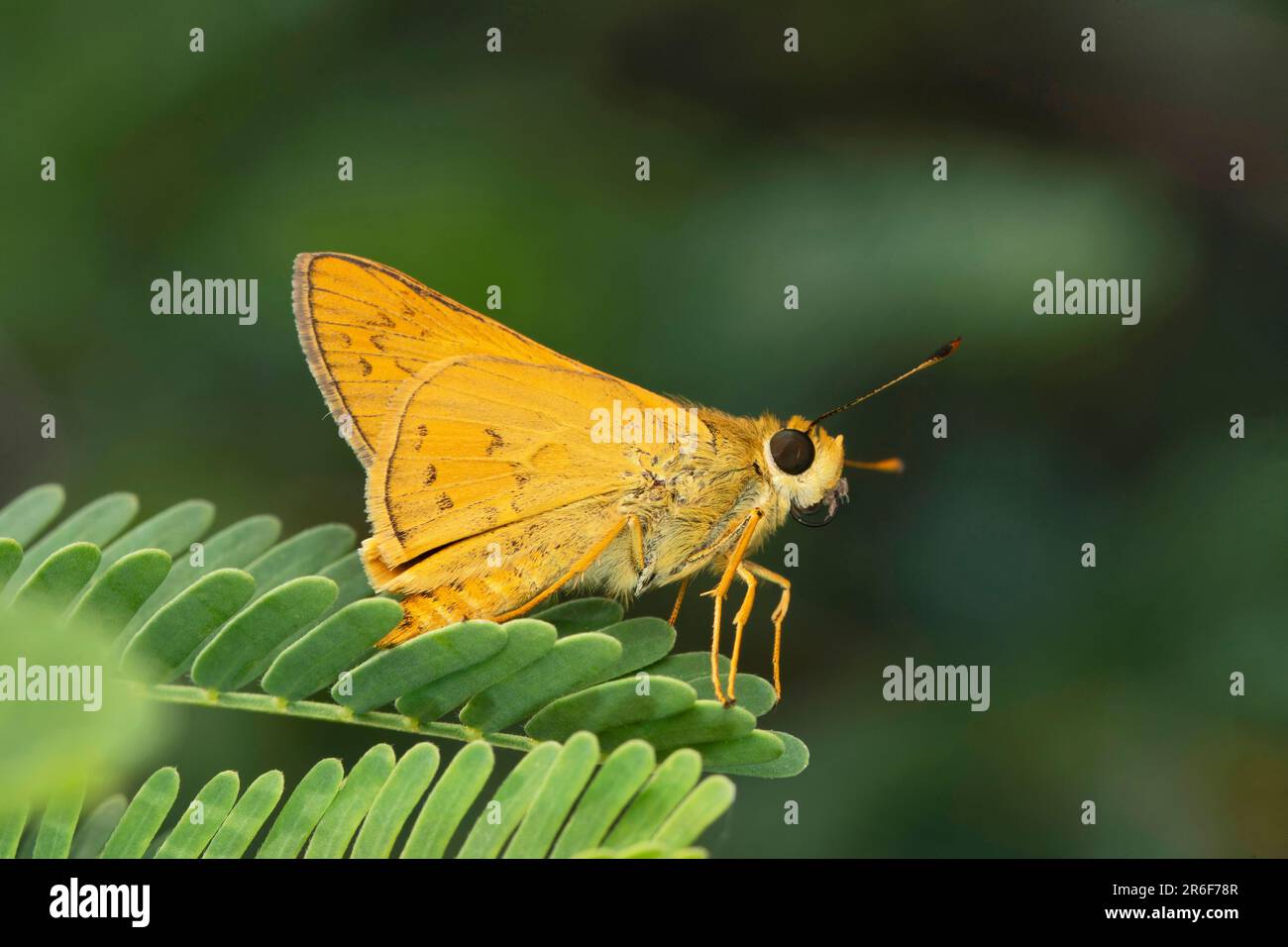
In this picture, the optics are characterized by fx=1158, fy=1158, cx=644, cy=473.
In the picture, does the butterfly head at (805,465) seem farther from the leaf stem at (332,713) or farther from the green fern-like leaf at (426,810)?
the green fern-like leaf at (426,810)

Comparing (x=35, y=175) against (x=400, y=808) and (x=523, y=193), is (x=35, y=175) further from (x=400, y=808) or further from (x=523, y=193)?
(x=400, y=808)

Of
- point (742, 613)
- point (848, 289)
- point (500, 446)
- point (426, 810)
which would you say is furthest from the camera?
point (848, 289)

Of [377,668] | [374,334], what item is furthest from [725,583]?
[374,334]

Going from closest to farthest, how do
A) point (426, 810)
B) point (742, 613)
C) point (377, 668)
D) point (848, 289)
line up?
point (426, 810) < point (377, 668) < point (742, 613) < point (848, 289)

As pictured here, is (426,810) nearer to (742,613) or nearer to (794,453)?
(742,613)

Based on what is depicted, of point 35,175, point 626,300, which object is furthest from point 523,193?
point 35,175
